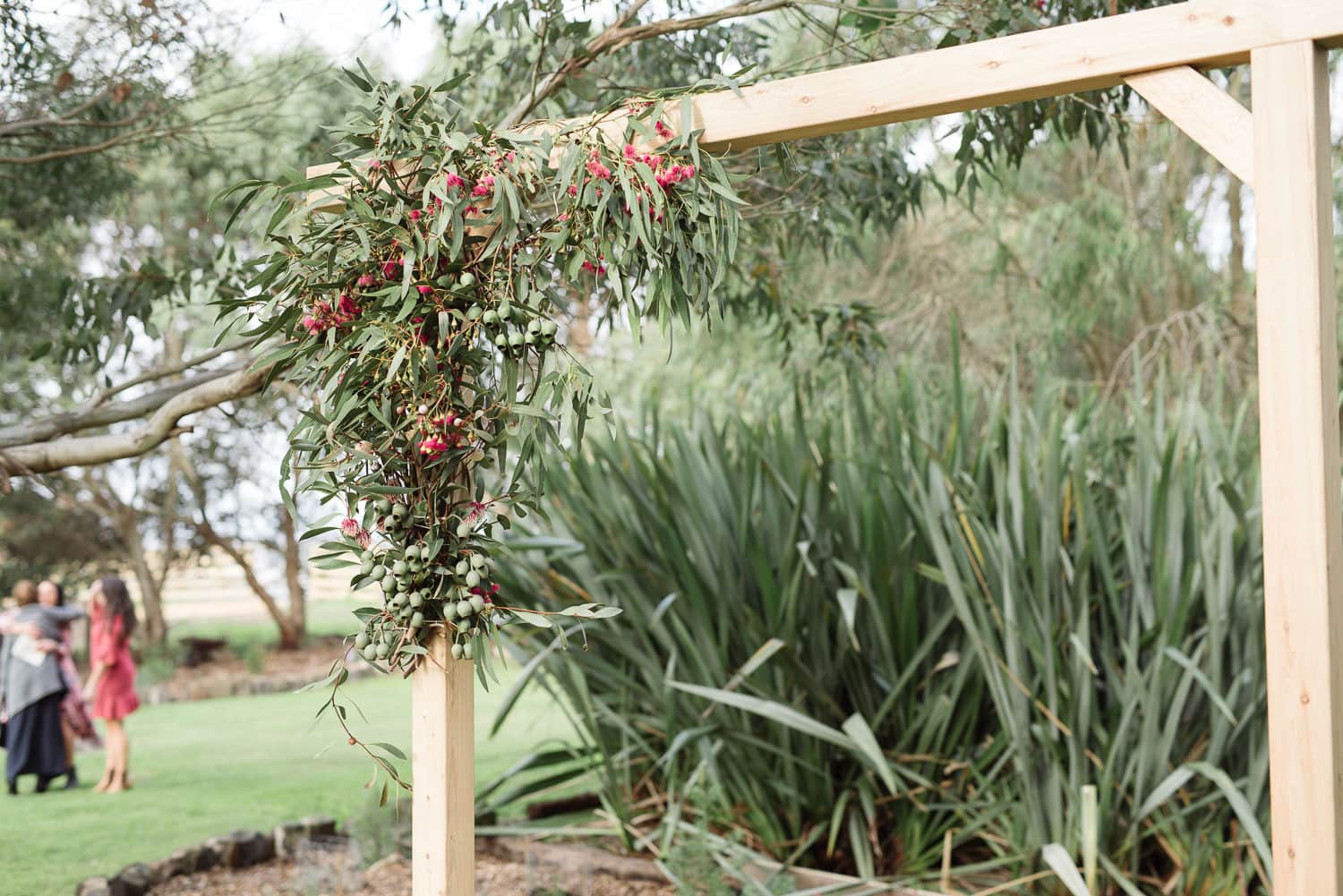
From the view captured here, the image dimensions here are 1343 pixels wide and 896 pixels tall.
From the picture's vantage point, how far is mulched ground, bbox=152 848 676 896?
3.36m

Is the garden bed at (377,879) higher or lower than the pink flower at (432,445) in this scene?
lower

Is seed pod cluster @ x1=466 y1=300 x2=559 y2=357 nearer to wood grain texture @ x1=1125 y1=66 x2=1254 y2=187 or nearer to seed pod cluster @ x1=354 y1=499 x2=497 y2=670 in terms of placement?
seed pod cluster @ x1=354 y1=499 x2=497 y2=670

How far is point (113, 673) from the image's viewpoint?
5500 mm

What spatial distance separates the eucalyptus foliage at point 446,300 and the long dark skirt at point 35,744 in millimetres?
4148

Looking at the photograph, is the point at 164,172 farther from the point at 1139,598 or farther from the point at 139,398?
the point at 1139,598

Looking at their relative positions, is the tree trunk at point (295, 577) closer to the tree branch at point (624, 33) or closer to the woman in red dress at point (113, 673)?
the woman in red dress at point (113, 673)

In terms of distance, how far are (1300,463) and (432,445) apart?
4.14ft

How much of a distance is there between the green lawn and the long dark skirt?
12 cm

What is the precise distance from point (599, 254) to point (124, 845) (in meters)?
3.39

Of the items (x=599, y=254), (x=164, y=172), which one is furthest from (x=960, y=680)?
(x=164, y=172)

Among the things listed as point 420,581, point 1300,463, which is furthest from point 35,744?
point 1300,463

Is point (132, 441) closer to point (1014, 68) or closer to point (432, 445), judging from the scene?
point (432, 445)

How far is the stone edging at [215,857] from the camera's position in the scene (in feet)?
10.9

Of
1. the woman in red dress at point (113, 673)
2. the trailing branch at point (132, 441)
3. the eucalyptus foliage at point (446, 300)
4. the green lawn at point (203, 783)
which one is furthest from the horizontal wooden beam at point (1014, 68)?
the woman in red dress at point (113, 673)
